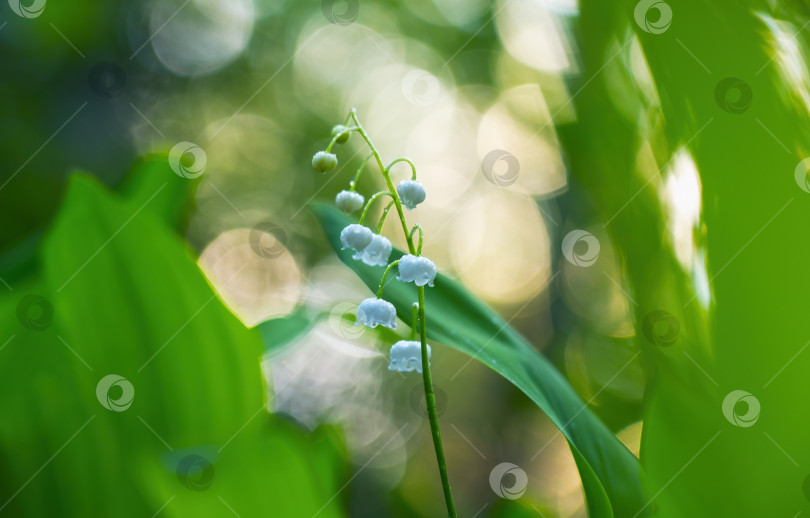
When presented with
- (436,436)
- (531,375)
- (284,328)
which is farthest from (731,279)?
(284,328)

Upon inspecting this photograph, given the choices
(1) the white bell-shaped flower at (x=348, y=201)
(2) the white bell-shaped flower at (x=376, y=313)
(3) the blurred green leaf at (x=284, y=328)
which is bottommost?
(3) the blurred green leaf at (x=284, y=328)

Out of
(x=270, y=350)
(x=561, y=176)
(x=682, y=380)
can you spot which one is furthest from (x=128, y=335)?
(x=561, y=176)

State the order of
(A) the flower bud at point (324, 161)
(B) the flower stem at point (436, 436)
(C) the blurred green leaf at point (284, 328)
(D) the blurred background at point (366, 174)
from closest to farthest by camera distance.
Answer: (B) the flower stem at point (436, 436) → (A) the flower bud at point (324, 161) → (C) the blurred green leaf at point (284, 328) → (D) the blurred background at point (366, 174)

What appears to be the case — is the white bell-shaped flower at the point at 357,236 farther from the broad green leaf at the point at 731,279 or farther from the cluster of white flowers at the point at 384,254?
the broad green leaf at the point at 731,279

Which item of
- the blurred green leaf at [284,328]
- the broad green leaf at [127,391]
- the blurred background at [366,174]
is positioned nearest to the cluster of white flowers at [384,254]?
the broad green leaf at [127,391]

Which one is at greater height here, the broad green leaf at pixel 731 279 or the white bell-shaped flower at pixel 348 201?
the broad green leaf at pixel 731 279
